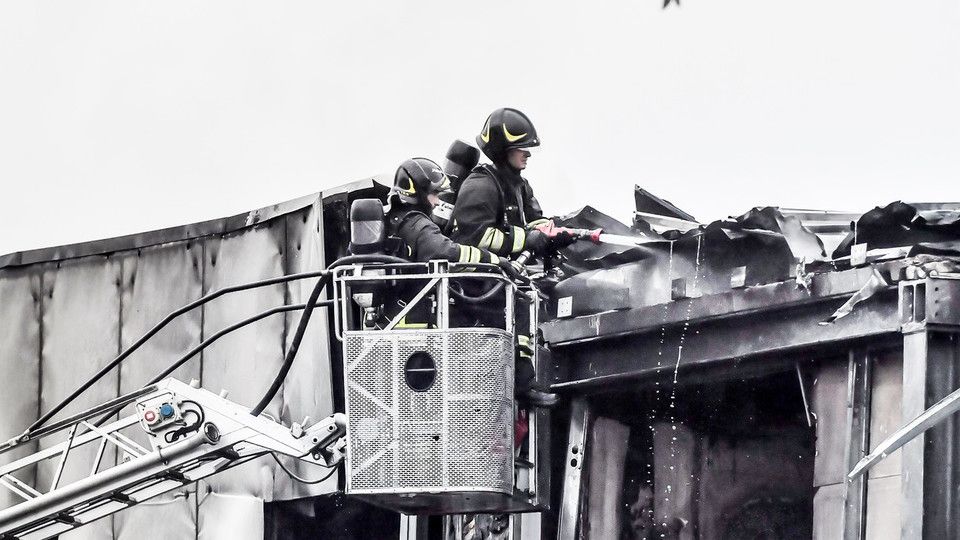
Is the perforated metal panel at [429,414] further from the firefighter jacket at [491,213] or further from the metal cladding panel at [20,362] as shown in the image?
the metal cladding panel at [20,362]

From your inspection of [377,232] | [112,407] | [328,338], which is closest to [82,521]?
[112,407]

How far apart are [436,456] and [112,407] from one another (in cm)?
243

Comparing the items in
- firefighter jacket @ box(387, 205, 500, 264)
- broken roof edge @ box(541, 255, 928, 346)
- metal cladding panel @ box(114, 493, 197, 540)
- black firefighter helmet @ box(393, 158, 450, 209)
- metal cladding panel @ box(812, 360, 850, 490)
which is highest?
black firefighter helmet @ box(393, 158, 450, 209)

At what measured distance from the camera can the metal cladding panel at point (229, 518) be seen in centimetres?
1192

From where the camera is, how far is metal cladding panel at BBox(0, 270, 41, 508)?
13.6 metres

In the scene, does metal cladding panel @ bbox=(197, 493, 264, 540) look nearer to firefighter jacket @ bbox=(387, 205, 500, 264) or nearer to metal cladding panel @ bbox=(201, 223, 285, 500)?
metal cladding panel @ bbox=(201, 223, 285, 500)

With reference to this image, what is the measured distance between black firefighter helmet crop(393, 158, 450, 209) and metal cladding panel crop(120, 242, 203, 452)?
2.67m

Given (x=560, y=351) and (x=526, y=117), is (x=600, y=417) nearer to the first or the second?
(x=560, y=351)

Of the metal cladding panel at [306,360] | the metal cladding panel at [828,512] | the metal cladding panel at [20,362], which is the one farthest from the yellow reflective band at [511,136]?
the metal cladding panel at [20,362]

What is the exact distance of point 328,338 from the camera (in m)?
11.3

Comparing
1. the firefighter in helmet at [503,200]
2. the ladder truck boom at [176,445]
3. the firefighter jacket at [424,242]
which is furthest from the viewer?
the firefighter in helmet at [503,200]

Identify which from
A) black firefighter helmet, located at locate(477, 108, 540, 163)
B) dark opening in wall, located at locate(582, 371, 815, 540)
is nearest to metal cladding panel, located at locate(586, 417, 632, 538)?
dark opening in wall, located at locate(582, 371, 815, 540)

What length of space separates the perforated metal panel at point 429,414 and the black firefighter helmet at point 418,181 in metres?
1.30

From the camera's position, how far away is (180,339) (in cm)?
1262
